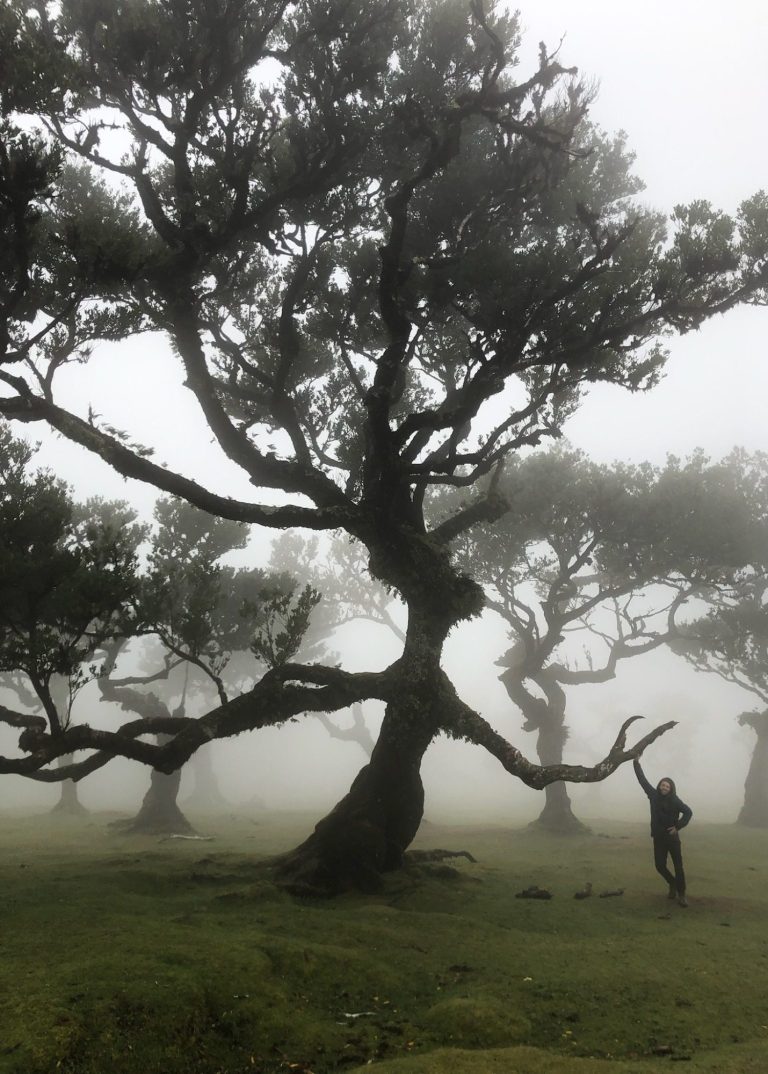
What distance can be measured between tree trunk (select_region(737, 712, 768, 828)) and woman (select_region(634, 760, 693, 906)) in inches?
831

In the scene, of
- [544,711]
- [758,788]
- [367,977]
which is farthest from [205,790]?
[367,977]

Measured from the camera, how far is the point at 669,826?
13.2 meters

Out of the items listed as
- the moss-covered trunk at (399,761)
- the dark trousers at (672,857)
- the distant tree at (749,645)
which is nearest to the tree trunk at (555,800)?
the distant tree at (749,645)

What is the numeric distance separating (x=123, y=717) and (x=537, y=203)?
11656 centimetres

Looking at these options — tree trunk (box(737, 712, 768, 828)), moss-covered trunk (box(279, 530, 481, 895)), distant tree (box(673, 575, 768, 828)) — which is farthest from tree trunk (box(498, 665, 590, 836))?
moss-covered trunk (box(279, 530, 481, 895))

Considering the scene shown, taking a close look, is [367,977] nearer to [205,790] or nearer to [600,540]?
[600,540]

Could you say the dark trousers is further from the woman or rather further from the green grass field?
the green grass field

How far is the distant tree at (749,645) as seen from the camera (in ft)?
103

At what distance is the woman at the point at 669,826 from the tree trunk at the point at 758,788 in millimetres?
21112

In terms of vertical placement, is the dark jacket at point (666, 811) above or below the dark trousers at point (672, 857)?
above

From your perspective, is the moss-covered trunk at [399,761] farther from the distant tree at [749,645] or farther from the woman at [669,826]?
the distant tree at [749,645]

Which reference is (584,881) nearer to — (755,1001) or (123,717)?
(755,1001)

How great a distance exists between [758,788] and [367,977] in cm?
3043

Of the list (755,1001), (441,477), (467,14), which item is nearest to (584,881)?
(755,1001)
